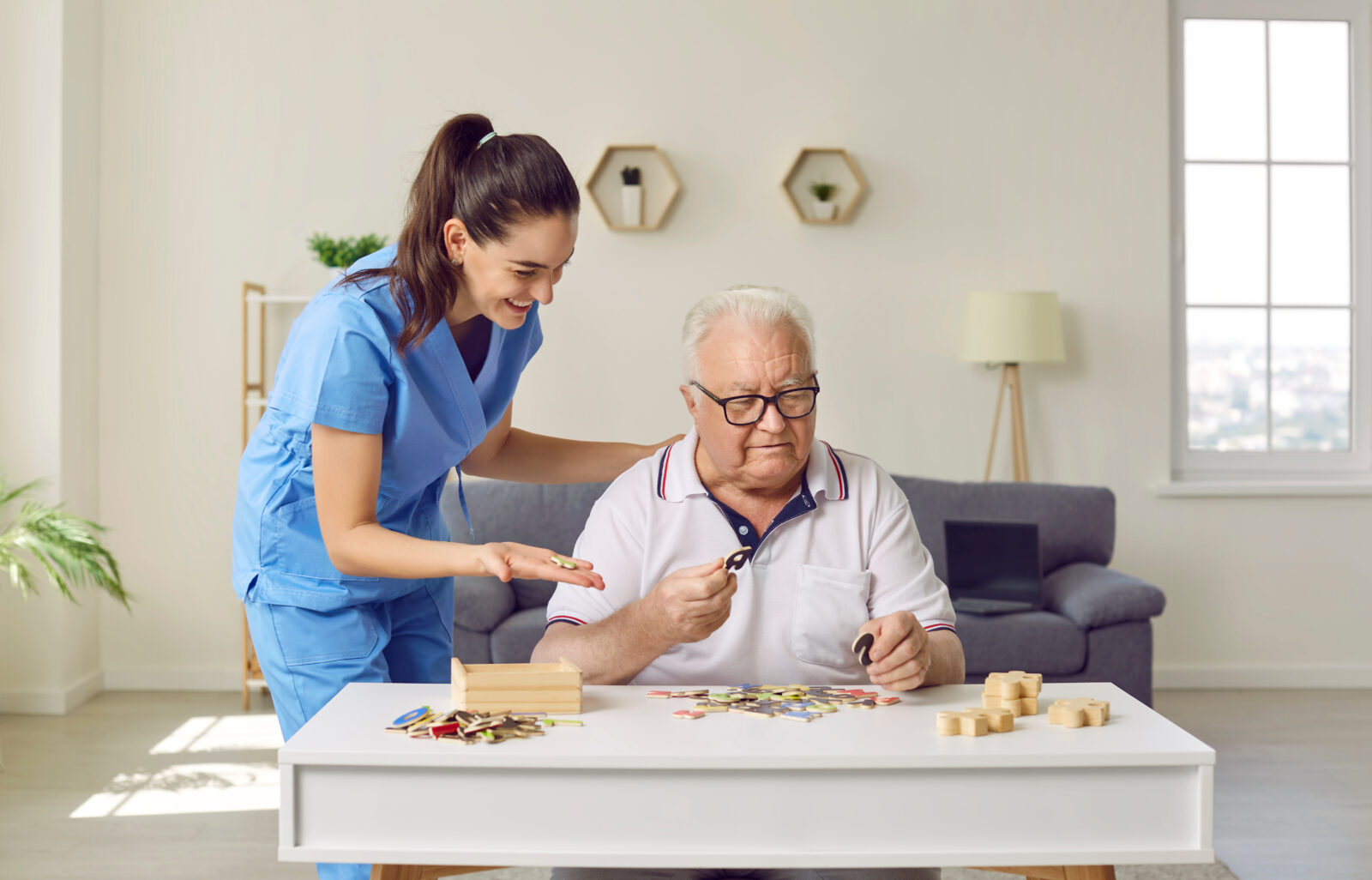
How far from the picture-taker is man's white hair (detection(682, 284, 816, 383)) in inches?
62.7

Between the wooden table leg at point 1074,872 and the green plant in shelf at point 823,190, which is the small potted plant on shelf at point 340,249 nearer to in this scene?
the green plant in shelf at point 823,190

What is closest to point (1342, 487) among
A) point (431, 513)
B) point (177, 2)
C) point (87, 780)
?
point (431, 513)

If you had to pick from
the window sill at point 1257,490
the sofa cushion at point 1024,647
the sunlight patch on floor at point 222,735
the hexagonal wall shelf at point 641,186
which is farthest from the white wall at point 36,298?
the window sill at point 1257,490

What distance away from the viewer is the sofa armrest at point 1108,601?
126 inches

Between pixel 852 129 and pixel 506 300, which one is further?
pixel 852 129

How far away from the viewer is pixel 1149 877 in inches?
96.3

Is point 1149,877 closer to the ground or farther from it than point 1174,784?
closer to the ground

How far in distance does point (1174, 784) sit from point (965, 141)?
3466mm

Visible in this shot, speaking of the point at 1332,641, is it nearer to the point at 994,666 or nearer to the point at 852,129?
the point at 994,666

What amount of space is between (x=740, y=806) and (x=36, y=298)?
368 cm

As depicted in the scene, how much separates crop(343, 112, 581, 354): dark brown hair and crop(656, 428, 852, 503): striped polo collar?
43cm

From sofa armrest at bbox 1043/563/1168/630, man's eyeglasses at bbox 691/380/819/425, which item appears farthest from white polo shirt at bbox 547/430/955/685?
sofa armrest at bbox 1043/563/1168/630

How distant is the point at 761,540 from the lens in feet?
5.32

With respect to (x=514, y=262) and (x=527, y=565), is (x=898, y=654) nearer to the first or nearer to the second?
(x=527, y=565)
